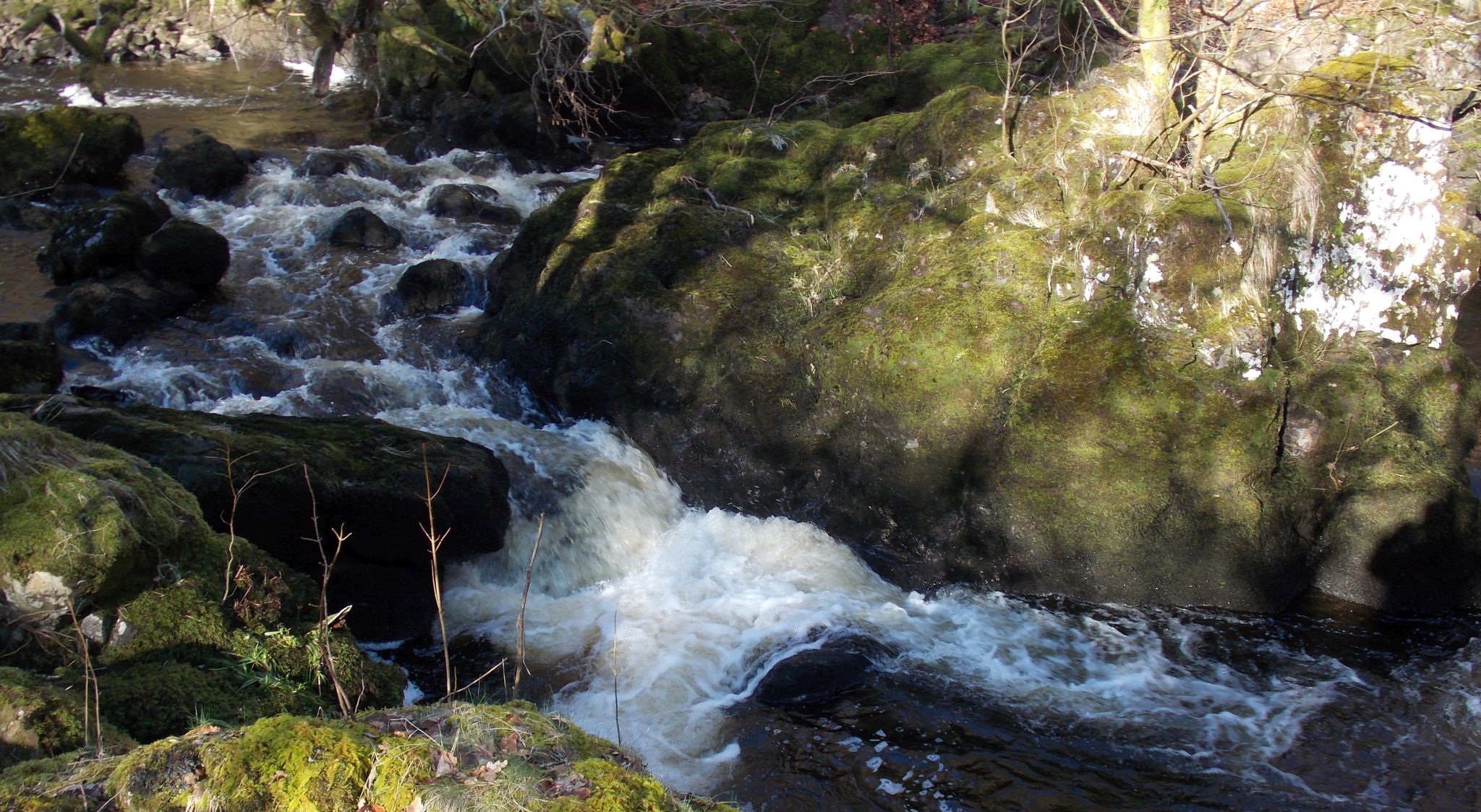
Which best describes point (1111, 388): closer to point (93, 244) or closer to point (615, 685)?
point (615, 685)

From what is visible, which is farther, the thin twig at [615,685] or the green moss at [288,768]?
the thin twig at [615,685]

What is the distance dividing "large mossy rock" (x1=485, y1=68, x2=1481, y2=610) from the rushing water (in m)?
0.34

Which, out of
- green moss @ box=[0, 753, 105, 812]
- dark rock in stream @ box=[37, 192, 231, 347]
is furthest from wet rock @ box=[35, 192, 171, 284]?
green moss @ box=[0, 753, 105, 812]

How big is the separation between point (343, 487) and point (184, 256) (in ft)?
18.9

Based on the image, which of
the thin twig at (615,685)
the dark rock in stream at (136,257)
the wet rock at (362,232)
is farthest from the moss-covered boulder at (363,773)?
the wet rock at (362,232)

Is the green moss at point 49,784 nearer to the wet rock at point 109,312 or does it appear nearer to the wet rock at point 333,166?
the wet rock at point 109,312

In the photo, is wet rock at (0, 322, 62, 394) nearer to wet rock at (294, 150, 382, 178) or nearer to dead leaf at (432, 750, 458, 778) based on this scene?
wet rock at (294, 150, 382, 178)

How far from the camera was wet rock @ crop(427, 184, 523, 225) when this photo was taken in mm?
12250

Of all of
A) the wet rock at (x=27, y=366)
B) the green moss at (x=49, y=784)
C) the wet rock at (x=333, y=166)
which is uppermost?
the wet rock at (x=333, y=166)

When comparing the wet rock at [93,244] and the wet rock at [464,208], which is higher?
the wet rock at [464,208]

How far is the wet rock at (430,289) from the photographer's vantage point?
9.79 metres

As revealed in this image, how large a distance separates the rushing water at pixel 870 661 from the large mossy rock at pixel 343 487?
18.0 inches

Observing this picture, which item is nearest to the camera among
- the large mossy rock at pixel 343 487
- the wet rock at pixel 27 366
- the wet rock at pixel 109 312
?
the large mossy rock at pixel 343 487

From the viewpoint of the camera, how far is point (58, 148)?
41.3ft
